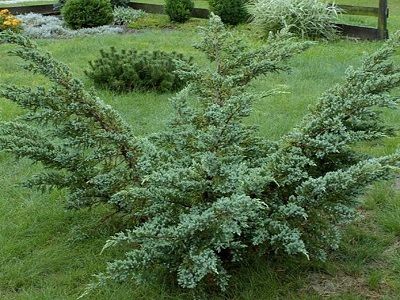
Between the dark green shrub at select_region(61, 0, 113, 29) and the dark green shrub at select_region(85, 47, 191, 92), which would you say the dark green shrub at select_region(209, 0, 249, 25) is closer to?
the dark green shrub at select_region(61, 0, 113, 29)

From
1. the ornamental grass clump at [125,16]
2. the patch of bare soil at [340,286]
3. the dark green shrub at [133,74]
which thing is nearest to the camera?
the patch of bare soil at [340,286]

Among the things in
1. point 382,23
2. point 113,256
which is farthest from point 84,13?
point 113,256

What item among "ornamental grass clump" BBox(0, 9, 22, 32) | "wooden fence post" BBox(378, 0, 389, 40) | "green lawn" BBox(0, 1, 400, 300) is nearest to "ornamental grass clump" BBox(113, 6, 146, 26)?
"ornamental grass clump" BBox(0, 9, 22, 32)

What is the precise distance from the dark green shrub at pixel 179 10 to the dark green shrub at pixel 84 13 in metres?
1.40

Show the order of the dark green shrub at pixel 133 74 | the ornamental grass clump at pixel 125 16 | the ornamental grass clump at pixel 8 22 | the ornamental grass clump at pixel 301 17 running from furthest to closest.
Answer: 1. the ornamental grass clump at pixel 125 16
2. the ornamental grass clump at pixel 8 22
3. the ornamental grass clump at pixel 301 17
4. the dark green shrub at pixel 133 74

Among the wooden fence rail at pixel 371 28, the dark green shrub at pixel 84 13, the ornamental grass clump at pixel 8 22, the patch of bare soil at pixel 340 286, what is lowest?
the wooden fence rail at pixel 371 28

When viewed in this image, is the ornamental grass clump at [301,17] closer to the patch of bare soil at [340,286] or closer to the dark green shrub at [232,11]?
the dark green shrub at [232,11]

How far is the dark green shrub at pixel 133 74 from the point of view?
714 cm

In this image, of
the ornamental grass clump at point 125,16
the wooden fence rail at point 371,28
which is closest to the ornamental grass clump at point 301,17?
the wooden fence rail at point 371,28

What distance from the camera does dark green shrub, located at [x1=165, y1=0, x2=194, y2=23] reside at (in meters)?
13.3

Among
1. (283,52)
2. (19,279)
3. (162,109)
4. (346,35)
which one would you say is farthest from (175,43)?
(19,279)

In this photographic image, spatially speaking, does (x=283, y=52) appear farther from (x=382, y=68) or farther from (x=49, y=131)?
(x=49, y=131)

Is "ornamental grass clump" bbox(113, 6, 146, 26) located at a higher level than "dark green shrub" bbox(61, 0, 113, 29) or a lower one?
lower

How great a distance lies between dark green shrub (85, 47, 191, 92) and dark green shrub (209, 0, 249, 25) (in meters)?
5.67
